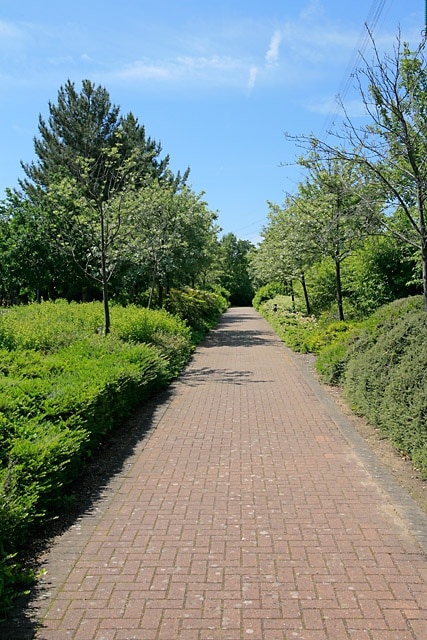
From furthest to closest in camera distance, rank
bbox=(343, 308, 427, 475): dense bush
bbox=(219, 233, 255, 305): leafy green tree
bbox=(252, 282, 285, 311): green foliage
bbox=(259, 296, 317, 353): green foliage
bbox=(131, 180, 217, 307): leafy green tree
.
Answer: bbox=(219, 233, 255, 305): leafy green tree < bbox=(252, 282, 285, 311): green foliage < bbox=(131, 180, 217, 307): leafy green tree < bbox=(259, 296, 317, 353): green foliage < bbox=(343, 308, 427, 475): dense bush

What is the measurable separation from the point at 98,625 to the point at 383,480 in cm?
342

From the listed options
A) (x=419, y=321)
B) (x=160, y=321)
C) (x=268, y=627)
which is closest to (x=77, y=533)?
(x=268, y=627)

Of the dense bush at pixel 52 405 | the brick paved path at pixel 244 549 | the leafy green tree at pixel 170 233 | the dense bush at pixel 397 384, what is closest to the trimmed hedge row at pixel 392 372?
the dense bush at pixel 397 384

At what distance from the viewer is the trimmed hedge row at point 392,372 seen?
596cm

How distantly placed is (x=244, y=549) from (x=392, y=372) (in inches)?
153

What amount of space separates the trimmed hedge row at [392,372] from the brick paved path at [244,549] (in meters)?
0.52

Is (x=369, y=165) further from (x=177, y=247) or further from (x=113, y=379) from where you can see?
(x=177, y=247)

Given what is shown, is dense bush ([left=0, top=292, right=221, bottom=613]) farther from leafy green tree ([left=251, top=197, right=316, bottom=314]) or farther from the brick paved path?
leafy green tree ([left=251, top=197, right=316, bottom=314])

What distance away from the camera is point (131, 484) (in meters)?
5.60

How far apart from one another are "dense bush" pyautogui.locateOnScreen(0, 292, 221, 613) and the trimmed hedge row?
3.45m

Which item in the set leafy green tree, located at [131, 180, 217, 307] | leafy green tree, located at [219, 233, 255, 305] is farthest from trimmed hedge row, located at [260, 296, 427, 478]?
leafy green tree, located at [219, 233, 255, 305]

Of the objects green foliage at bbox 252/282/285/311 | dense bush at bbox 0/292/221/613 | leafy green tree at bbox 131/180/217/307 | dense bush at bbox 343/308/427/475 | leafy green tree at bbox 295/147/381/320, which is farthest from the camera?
green foliage at bbox 252/282/285/311

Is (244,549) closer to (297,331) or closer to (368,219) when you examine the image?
(368,219)

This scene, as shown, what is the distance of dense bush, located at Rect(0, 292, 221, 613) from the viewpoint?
4.14m
